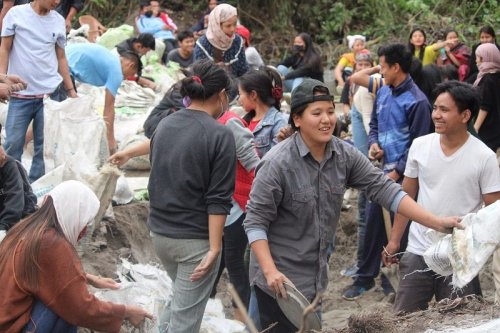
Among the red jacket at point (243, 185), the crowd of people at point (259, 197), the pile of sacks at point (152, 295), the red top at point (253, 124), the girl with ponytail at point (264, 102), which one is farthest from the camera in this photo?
the red top at point (253, 124)

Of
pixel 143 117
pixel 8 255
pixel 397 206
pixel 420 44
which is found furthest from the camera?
pixel 420 44

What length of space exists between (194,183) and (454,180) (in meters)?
1.44

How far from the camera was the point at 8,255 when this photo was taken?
3.71 m

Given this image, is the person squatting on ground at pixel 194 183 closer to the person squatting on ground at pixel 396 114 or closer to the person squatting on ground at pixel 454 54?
the person squatting on ground at pixel 396 114

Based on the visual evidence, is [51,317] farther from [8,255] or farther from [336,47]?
[336,47]

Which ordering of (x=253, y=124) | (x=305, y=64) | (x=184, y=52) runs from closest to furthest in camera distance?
(x=253, y=124) → (x=305, y=64) → (x=184, y=52)

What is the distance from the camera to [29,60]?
735 centimetres

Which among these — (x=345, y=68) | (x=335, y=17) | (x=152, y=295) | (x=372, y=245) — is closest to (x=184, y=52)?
(x=345, y=68)

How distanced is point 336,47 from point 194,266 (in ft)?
37.2

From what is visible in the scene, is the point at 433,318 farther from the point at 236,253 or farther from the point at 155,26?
the point at 155,26

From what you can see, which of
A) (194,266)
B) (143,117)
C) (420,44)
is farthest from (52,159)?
(420,44)

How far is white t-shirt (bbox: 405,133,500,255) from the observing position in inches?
185

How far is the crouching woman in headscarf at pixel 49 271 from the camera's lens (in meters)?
3.66

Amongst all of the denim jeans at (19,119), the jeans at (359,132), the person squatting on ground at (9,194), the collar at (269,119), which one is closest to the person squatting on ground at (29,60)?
the denim jeans at (19,119)
